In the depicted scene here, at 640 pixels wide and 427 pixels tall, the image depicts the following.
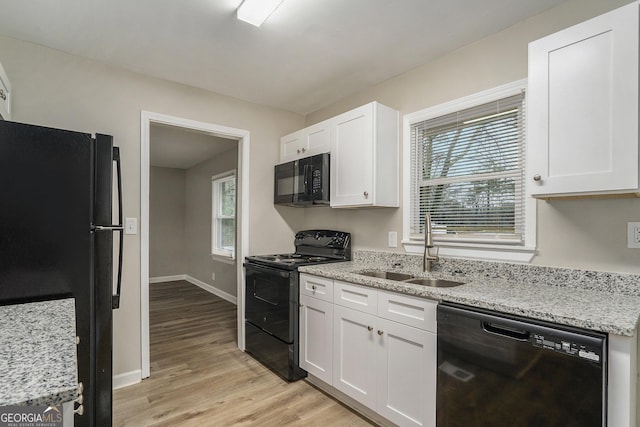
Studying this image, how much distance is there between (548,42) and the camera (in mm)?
1555

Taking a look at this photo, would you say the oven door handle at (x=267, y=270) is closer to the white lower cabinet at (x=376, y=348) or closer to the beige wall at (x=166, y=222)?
the white lower cabinet at (x=376, y=348)

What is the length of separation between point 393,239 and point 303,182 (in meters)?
0.93

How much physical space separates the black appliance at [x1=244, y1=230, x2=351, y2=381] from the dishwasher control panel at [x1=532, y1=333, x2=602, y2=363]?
64.3 inches

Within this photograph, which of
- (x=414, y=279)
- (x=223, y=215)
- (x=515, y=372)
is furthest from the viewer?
(x=223, y=215)

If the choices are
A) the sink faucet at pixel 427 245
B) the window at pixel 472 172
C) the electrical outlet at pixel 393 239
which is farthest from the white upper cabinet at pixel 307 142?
the sink faucet at pixel 427 245

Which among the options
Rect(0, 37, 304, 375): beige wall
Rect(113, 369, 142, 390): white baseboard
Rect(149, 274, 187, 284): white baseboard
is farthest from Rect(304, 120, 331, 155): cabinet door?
Rect(149, 274, 187, 284): white baseboard

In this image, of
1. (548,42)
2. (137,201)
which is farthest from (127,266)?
(548,42)

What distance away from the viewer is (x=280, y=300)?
259cm

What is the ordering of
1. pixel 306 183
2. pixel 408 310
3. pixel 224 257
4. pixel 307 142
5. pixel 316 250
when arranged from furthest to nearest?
pixel 224 257
pixel 316 250
pixel 307 142
pixel 306 183
pixel 408 310

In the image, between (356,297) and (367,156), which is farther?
(367,156)

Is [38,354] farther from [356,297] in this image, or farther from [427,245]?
[427,245]

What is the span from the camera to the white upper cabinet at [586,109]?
133cm

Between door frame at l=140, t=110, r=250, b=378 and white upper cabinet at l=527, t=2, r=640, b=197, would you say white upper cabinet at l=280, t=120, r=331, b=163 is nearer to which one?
door frame at l=140, t=110, r=250, b=378

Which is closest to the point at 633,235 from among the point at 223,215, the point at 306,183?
the point at 306,183
